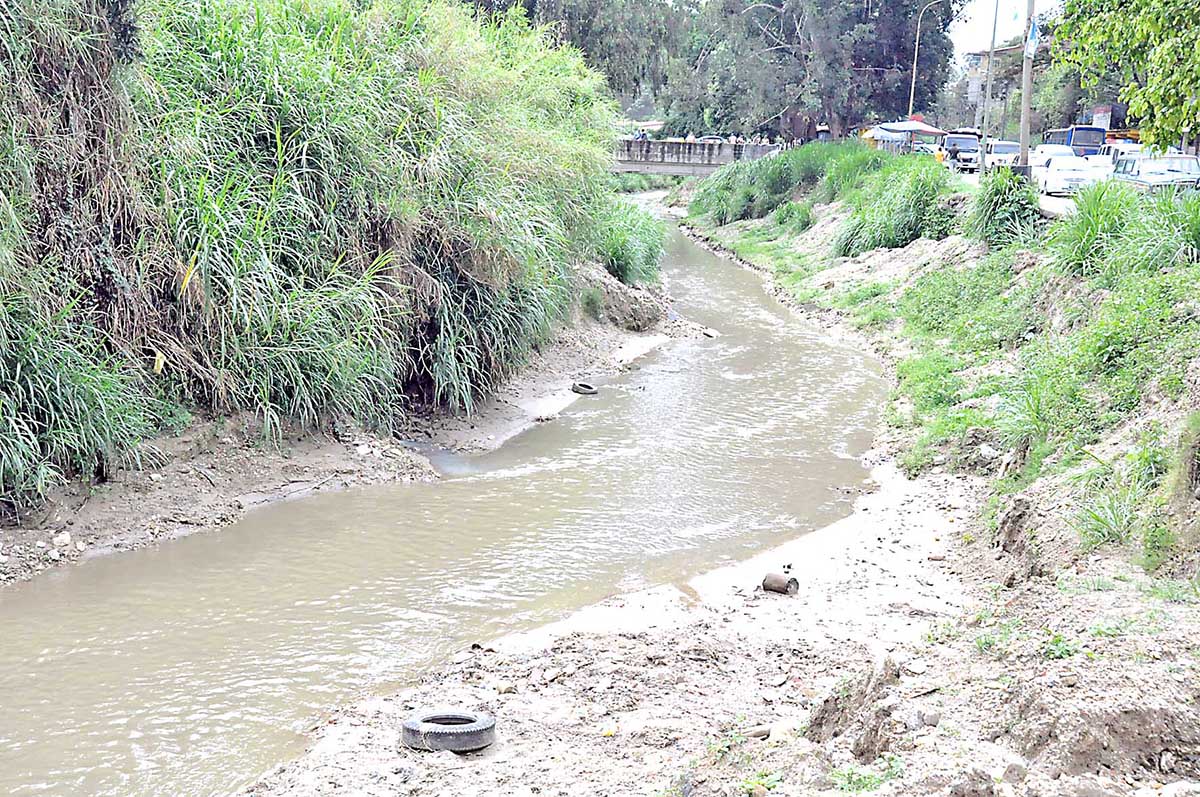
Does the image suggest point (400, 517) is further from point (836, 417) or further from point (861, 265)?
point (861, 265)

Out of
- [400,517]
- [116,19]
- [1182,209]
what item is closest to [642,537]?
[400,517]

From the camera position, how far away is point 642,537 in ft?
30.2

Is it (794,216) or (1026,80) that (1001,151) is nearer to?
(794,216)

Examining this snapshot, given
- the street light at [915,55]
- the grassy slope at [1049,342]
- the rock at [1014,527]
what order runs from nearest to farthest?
the grassy slope at [1049,342] → the rock at [1014,527] → the street light at [915,55]

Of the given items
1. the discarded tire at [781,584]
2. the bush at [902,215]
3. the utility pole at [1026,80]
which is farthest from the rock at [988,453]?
the utility pole at [1026,80]

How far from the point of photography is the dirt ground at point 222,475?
27.3ft

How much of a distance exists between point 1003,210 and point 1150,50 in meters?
12.2

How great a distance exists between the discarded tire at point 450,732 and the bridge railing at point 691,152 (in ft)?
118

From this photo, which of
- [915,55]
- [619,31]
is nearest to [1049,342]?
[619,31]

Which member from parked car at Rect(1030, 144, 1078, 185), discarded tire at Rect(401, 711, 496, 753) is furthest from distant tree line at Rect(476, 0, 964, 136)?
discarded tire at Rect(401, 711, 496, 753)

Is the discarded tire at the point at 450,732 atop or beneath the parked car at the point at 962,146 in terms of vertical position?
beneath

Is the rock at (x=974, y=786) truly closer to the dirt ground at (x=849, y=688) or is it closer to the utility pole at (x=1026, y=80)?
the dirt ground at (x=849, y=688)

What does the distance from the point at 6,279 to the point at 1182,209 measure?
1244cm

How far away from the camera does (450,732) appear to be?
5.43 m
